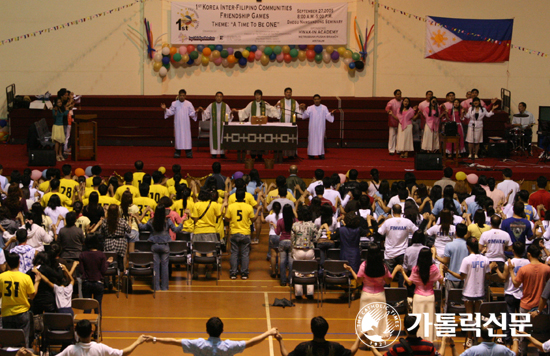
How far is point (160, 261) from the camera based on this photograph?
34.3ft

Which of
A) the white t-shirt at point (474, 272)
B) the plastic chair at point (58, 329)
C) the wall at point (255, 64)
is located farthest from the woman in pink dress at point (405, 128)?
the plastic chair at point (58, 329)

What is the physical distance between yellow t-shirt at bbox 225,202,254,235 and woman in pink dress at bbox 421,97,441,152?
29.0ft

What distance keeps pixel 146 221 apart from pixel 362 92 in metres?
12.2

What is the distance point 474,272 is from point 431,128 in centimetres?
1013

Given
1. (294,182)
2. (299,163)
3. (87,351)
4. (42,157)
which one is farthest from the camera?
(299,163)

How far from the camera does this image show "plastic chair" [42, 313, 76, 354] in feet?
25.0

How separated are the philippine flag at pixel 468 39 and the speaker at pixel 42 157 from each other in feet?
40.5

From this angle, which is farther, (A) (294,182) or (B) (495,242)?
(A) (294,182)

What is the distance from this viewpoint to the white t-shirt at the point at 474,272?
8422 mm

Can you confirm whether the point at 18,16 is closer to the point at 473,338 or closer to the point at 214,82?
the point at 214,82

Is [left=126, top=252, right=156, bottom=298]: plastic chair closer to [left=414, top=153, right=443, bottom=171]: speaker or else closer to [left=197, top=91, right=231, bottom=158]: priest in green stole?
[left=197, top=91, right=231, bottom=158]: priest in green stole

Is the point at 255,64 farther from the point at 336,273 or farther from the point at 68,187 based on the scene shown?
the point at 336,273

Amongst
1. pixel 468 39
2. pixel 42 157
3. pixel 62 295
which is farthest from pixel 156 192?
pixel 468 39

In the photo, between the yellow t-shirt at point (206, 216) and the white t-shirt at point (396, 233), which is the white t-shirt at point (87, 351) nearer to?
the yellow t-shirt at point (206, 216)
